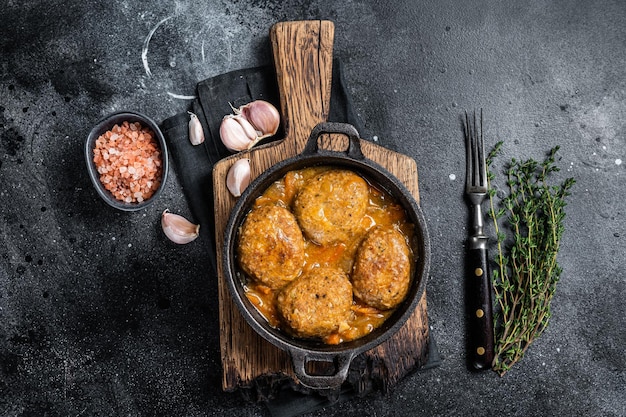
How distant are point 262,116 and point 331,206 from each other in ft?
2.57

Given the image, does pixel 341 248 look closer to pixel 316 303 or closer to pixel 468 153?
pixel 316 303

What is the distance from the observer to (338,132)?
7.50 ft

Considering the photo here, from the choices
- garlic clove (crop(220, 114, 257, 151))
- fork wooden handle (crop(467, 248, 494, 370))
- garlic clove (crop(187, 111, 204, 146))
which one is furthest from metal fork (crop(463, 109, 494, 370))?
garlic clove (crop(187, 111, 204, 146))

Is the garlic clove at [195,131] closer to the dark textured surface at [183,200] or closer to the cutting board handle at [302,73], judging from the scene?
the dark textured surface at [183,200]

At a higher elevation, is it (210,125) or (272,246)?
(210,125)

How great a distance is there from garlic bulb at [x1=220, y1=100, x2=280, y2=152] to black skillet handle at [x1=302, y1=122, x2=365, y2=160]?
57 cm

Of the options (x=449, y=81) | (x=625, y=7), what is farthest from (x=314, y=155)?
(x=625, y=7)

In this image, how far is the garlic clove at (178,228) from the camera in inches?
114

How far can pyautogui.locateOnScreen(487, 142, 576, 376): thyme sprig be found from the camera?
9.36 feet

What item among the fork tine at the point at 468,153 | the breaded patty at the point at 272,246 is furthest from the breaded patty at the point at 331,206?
Result: the fork tine at the point at 468,153

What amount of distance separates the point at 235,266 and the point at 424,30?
1.73m

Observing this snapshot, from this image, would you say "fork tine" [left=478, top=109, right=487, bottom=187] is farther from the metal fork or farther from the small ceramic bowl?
the small ceramic bowl

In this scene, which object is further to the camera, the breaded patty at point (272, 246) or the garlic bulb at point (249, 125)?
the garlic bulb at point (249, 125)

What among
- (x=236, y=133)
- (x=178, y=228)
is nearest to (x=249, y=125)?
(x=236, y=133)
